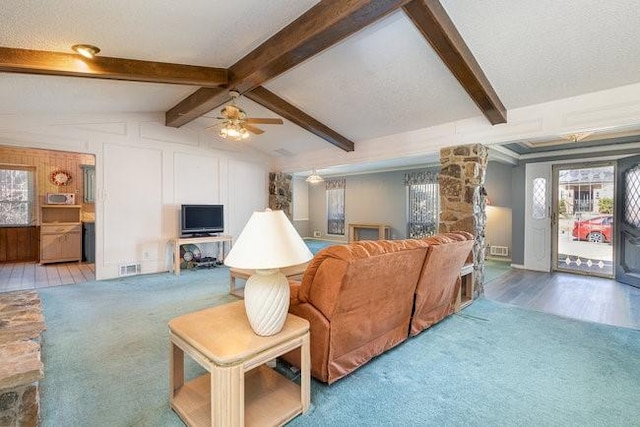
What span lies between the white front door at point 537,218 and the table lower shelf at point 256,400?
596 centimetres

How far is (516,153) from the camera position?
578 cm

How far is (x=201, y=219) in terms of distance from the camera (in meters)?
5.80

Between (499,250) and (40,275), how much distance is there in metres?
9.06

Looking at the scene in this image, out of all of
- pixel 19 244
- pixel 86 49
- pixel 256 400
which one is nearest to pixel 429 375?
pixel 256 400

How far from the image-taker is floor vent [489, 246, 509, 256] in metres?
6.71

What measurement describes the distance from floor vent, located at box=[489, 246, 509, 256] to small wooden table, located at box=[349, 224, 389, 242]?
2.56m

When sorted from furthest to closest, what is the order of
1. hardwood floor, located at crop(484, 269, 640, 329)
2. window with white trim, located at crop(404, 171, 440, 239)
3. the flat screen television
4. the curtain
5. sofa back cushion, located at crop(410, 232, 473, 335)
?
the curtain, window with white trim, located at crop(404, 171, 440, 239), the flat screen television, hardwood floor, located at crop(484, 269, 640, 329), sofa back cushion, located at crop(410, 232, 473, 335)

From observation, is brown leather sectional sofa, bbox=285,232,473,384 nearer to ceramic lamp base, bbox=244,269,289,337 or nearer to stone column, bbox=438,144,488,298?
ceramic lamp base, bbox=244,269,289,337

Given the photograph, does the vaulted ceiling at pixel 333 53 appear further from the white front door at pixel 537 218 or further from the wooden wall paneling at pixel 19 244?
the wooden wall paneling at pixel 19 244

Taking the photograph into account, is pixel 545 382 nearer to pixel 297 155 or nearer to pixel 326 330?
pixel 326 330

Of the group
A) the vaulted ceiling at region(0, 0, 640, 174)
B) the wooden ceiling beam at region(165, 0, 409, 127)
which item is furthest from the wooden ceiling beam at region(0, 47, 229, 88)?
the wooden ceiling beam at region(165, 0, 409, 127)

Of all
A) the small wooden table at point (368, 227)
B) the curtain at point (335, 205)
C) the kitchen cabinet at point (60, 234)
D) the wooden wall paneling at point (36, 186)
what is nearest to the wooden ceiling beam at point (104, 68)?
the wooden wall paneling at point (36, 186)

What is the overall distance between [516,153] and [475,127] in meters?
2.43

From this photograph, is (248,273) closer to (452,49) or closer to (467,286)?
(467,286)
